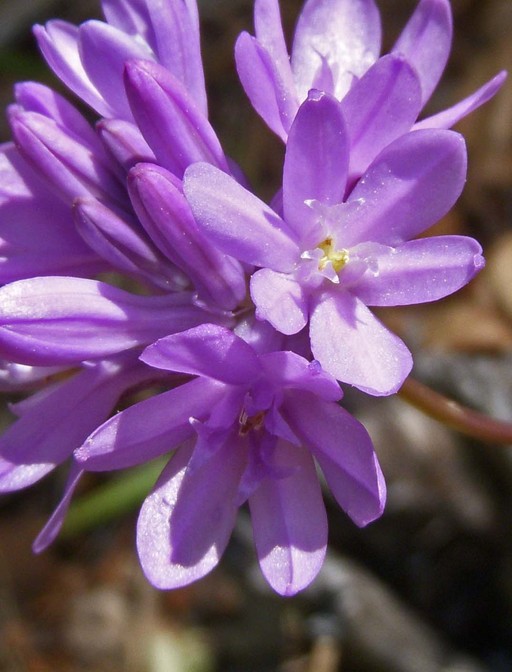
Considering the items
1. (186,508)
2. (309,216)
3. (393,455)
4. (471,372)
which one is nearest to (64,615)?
(393,455)

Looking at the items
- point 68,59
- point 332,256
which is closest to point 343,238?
point 332,256

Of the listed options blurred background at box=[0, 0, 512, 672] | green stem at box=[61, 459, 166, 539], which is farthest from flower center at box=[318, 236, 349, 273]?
green stem at box=[61, 459, 166, 539]

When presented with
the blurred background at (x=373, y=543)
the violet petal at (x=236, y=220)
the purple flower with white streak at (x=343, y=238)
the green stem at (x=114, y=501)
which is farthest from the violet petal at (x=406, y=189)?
the green stem at (x=114, y=501)

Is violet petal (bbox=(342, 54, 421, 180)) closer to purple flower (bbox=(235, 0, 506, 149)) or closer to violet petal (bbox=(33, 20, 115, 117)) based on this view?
purple flower (bbox=(235, 0, 506, 149))

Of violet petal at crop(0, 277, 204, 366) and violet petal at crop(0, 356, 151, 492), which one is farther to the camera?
violet petal at crop(0, 356, 151, 492)

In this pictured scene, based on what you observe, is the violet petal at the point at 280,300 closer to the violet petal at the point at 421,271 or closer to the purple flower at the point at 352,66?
the violet petal at the point at 421,271

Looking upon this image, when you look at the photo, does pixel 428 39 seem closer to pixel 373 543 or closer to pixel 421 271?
pixel 421 271

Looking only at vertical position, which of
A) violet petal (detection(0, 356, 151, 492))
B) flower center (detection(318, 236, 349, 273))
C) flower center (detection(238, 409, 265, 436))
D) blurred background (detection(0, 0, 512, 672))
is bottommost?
blurred background (detection(0, 0, 512, 672))
